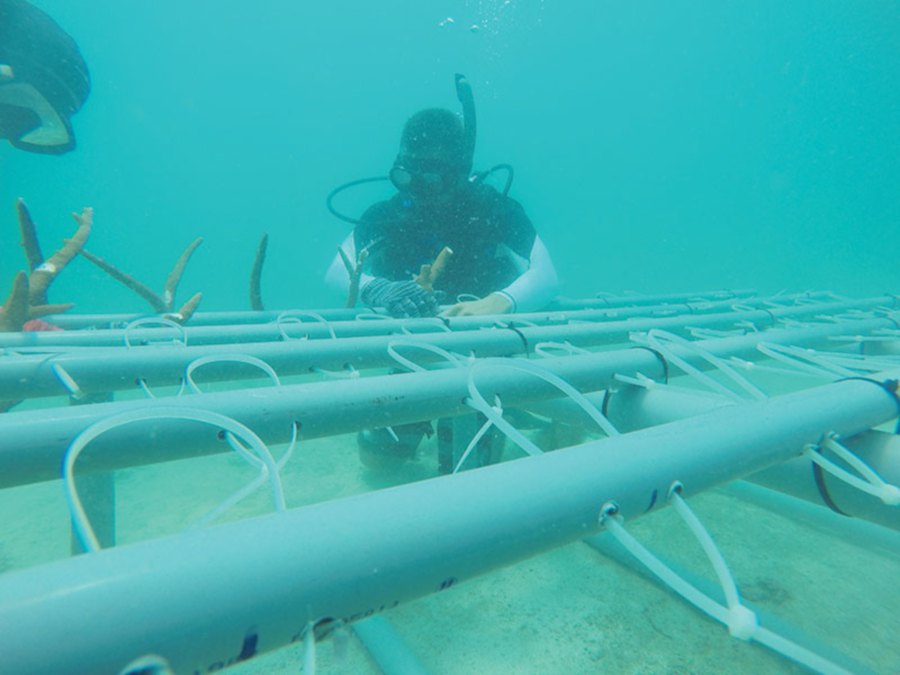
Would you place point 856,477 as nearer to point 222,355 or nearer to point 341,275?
point 222,355

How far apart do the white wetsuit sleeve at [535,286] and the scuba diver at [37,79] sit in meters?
6.05

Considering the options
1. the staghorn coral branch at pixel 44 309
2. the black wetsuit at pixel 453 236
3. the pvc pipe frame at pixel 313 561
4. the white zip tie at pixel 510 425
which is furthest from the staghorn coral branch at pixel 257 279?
the pvc pipe frame at pixel 313 561

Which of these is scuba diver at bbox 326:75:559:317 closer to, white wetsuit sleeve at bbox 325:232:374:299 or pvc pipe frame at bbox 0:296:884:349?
Result: white wetsuit sleeve at bbox 325:232:374:299

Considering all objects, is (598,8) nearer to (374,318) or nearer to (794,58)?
(794,58)

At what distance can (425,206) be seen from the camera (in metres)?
5.07

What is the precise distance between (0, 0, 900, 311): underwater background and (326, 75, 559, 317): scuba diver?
1470 inches

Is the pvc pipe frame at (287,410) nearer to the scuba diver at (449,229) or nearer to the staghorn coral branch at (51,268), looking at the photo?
the scuba diver at (449,229)

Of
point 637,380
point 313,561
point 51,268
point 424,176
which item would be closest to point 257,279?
point 51,268

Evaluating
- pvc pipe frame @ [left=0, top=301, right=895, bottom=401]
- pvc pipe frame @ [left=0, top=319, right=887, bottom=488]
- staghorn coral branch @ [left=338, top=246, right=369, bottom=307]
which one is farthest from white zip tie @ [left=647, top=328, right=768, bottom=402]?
staghorn coral branch @ [left=338, top=246, right=369, bottom=307]

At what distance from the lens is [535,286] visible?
14.9 ft

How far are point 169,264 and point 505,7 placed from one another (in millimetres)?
53555

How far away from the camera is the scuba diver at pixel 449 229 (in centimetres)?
481

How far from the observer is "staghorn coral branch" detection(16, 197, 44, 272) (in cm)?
338

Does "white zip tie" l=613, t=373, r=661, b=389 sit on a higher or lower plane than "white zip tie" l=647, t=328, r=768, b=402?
lower
